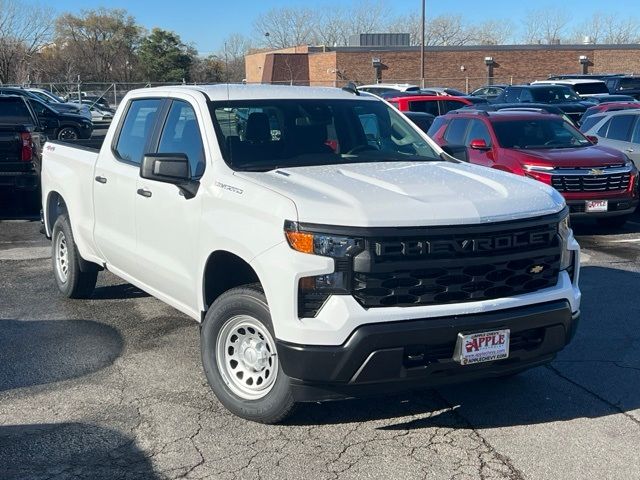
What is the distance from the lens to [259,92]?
595 centimetres

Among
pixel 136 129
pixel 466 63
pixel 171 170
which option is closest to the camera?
pixel 171 170

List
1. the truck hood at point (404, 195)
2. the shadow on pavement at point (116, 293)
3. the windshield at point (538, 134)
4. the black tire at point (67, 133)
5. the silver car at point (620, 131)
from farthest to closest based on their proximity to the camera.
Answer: the black tire at point (67, 133), the silver car at point (620, 131), the windshield at point (538, 134), the shadow on pavement at point (116, 293), the truck hood at point (404, 195)

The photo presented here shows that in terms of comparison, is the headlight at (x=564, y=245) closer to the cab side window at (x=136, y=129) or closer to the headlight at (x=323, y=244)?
the headlight at (x=323, y=244)

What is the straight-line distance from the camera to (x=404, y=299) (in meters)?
4.20

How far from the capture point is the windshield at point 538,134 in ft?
39.1

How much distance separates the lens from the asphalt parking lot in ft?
14.0

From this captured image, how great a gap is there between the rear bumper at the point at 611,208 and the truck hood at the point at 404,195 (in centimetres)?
601

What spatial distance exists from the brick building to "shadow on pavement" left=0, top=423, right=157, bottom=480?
1951 inches

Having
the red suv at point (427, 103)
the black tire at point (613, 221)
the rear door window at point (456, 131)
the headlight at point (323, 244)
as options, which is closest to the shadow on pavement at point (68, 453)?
the headlight at point (323, 244)

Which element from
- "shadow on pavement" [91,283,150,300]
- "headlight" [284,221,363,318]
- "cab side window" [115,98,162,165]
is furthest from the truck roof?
"shadow on pavement" [91,283,150,300]

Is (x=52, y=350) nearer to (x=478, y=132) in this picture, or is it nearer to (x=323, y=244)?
(x=323, y=244)

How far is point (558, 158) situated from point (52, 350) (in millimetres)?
7476

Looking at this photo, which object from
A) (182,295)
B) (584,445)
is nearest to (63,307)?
(182,295)

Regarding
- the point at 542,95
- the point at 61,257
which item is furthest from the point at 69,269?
the point at 542,95
